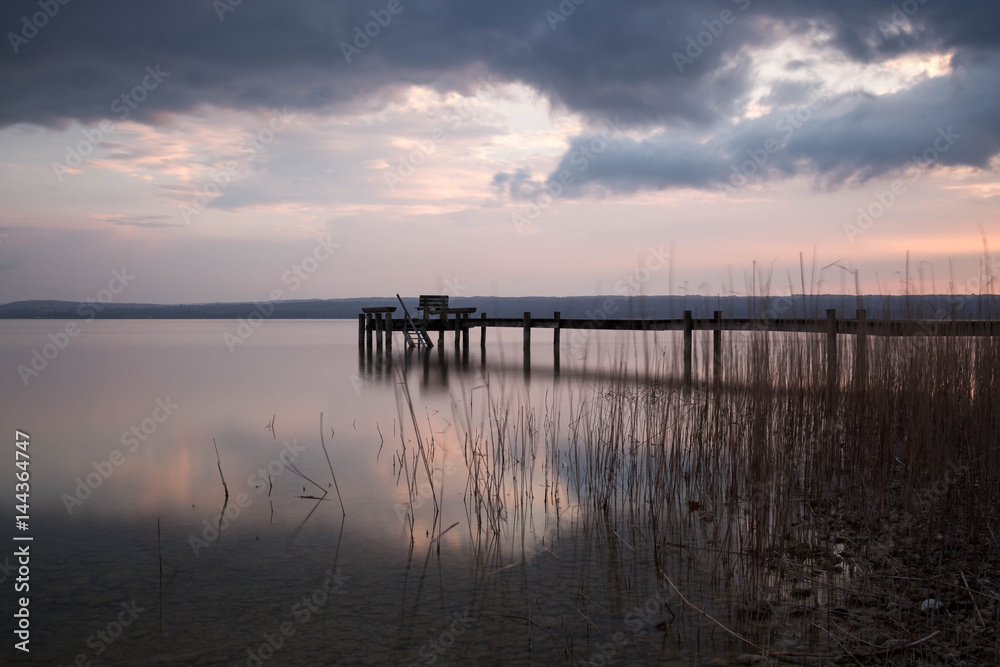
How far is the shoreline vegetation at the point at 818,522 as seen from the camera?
3303 mm

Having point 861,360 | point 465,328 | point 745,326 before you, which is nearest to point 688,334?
point 745,326

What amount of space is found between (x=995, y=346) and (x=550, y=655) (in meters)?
4.57

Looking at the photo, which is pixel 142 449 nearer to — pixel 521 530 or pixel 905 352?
pixel 521 530

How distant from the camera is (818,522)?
14.2 ft

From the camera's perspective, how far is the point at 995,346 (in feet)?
17.7

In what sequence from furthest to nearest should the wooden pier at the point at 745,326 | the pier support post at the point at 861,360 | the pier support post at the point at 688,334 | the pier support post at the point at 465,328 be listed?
the pier support post at the point at 465,328 < the pier support post at the point at 688,334 < the pier support post at the point at 861,360 < the wooden pier at the point at 745,326

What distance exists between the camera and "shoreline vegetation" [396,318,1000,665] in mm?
3303

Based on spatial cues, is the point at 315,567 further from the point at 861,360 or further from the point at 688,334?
the point at 688,334

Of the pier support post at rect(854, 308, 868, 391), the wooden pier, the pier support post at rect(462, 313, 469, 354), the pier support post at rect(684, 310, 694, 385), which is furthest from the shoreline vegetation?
the pier support post at rect(462, 313, 469, 354)

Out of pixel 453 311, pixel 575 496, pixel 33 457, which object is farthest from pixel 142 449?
pixel 453 311

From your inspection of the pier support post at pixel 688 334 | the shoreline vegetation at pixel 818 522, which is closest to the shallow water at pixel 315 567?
the shoreline vegetation at pixel 818 522

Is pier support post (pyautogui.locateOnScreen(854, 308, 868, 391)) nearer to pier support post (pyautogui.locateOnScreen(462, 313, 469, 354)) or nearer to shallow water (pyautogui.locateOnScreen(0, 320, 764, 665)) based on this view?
shallow water (pyautogui.locateOnScreen(0, 320, 764, 665))

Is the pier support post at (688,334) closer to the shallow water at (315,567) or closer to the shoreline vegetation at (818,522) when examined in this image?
the shallow water at (315,567)

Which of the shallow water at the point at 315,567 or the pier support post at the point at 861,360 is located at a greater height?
the pier support post at the point at 861,360
